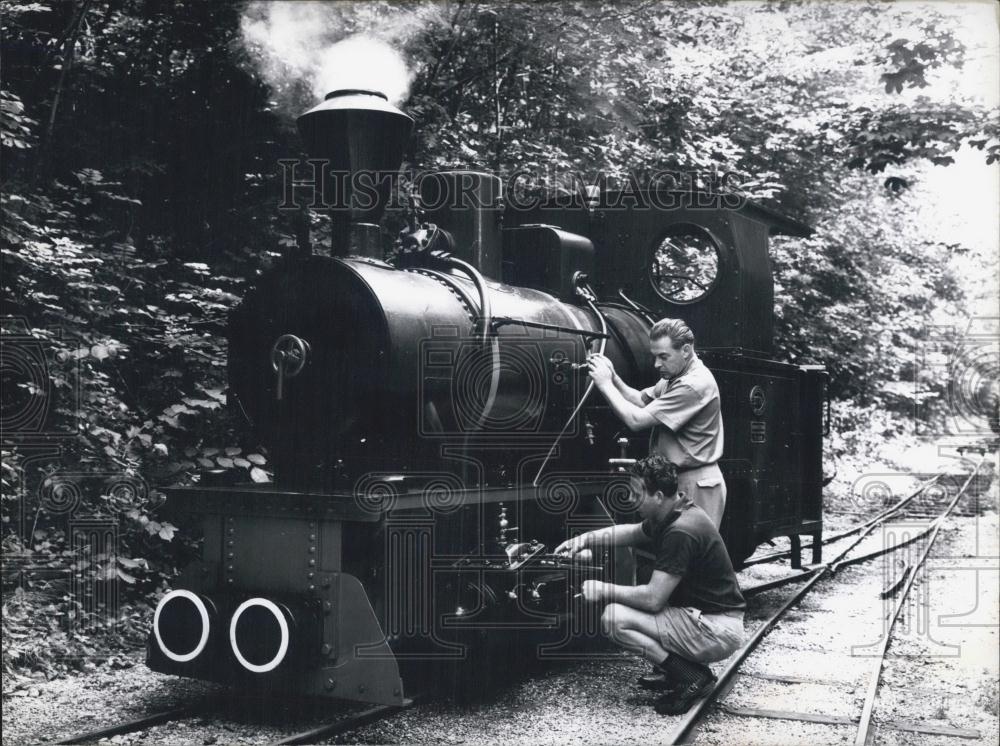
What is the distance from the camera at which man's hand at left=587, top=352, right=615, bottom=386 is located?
16.5ft

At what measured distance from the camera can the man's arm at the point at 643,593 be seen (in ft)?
14.6

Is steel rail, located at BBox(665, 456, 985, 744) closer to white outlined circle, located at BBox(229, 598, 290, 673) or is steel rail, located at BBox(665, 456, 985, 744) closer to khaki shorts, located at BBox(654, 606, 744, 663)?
khaki shorts, located at BBox(654, 606, 744, 663)

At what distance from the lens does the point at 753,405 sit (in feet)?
22.0

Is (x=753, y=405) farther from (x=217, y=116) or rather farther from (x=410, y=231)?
(x=217, y=116)

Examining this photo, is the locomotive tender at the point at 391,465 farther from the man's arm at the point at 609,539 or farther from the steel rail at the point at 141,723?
the steel rail at the point at 141,723

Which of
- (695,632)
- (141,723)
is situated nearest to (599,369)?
(695,632)

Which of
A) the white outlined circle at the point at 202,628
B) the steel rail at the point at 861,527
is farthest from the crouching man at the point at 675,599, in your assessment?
the steel rail at the point at 861,527

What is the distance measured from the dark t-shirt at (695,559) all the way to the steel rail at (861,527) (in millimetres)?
2900

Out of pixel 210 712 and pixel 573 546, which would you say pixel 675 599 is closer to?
pixel 573 546

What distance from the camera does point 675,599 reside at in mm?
4617

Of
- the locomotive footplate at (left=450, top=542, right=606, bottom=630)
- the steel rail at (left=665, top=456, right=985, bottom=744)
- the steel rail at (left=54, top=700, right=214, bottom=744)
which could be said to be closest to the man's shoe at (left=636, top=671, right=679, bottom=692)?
the steel rail at (left=665, top=456, right=985, bottom=744)

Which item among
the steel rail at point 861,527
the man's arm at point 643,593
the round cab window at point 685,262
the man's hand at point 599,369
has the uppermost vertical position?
the round cab window at point 685,262

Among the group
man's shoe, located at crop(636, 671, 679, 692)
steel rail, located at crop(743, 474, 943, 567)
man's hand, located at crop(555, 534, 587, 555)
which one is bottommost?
steel rail, located at crop(743, 474, 943, 567)

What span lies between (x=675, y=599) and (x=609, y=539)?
0.51m
